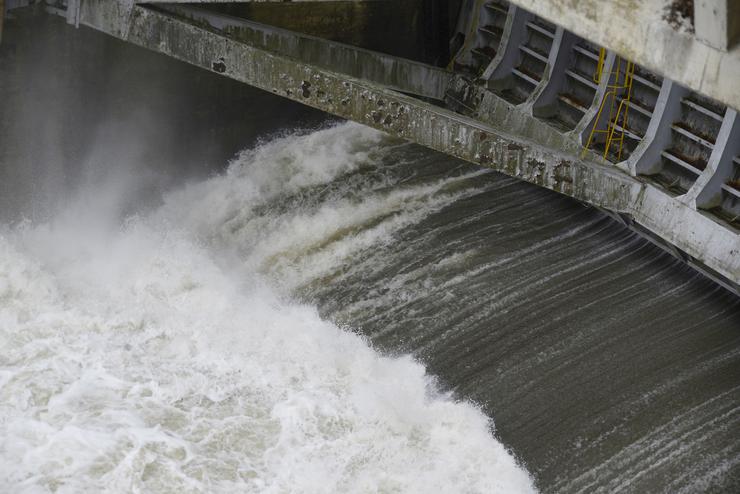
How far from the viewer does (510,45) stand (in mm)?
8781

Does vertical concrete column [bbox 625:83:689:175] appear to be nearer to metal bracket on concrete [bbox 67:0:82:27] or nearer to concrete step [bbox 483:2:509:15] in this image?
concrete step [bbox 483:2:509:15]

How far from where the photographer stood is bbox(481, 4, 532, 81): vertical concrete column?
8.63 metres

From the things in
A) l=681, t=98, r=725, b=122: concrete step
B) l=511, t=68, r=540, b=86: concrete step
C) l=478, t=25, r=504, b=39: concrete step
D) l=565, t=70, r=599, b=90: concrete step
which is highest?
l=681, t=98, r=725, b=122: concrete step

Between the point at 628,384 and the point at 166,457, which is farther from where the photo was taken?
the point at 628,384

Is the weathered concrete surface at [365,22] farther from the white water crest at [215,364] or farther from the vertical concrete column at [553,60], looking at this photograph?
the vertical concrete column at [553,60]

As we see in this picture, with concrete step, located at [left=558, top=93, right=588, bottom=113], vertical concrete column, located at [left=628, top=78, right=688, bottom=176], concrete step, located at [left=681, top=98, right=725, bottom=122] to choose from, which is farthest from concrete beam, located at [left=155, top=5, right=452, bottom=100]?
concrete step, located at [left=681, top=98, right=725, bottom=122]

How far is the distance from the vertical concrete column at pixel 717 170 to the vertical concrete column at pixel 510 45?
2.68 m

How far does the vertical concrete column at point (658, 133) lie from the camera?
22.8ft

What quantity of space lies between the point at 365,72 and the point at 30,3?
2952 mm

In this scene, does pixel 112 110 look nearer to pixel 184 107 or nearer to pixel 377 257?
pixel 184 107

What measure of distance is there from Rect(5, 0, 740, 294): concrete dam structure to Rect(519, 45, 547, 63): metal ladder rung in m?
0.03

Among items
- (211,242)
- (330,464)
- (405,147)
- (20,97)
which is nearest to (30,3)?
(20,97)

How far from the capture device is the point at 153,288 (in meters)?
7.16

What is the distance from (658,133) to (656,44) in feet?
11.2
